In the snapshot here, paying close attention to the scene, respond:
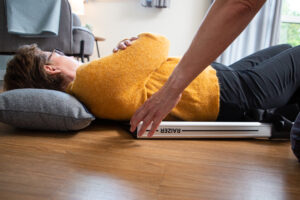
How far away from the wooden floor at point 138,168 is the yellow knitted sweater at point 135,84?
0.12 meters

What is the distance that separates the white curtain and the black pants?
1917 millimetres

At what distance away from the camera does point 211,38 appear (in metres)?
0.50

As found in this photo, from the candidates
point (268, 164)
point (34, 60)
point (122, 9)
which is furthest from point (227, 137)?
point (122, 9)

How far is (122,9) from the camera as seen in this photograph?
10.5 feet

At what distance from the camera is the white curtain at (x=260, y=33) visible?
9.17 ft

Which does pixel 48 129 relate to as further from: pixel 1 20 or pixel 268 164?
pixel 1 20

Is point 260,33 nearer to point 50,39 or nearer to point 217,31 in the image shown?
point 50,39

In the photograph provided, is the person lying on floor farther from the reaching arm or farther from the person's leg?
the reaching arm

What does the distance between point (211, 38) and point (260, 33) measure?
2775 millimetres

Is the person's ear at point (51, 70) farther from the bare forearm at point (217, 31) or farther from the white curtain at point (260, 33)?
A: the white curtain at point (260, 33)

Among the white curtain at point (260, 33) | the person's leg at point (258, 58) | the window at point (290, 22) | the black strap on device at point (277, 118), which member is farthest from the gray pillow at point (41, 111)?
the window at point (290, 22)

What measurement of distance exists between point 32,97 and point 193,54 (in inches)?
25.6

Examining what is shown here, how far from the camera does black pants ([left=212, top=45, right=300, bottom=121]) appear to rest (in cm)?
97

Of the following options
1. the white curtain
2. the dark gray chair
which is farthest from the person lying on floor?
the white curtain
